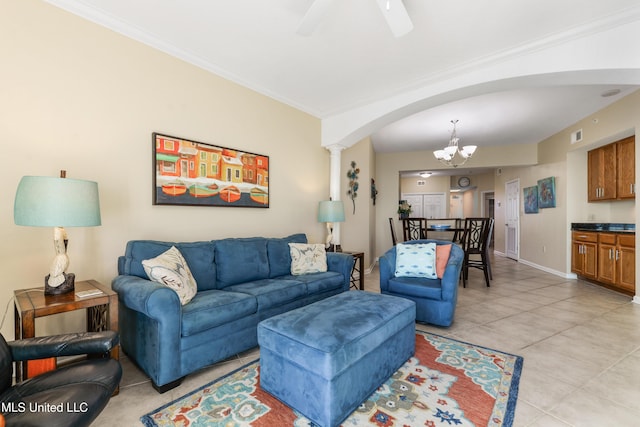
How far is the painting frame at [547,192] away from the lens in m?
5.62

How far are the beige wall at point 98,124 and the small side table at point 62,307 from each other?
0.23 m

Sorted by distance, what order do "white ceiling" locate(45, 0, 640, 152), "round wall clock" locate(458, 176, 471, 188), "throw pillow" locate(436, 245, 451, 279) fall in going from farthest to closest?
1. "round wall clock" locate(458, 176, 471, 188)
2. "throw pillow" locate(436, 245, 451, 279)
3. "white ceiling" locate(45, 0, 640, 152)

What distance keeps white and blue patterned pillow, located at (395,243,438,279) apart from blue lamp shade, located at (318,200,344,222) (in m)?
1.02

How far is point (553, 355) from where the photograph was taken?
2.28m

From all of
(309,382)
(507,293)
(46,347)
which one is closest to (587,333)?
(507,293)

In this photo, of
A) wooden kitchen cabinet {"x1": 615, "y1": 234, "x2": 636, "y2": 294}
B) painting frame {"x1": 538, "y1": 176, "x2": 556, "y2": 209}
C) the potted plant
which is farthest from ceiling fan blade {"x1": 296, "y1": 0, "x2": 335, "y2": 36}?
painting frame {"x1": 538, "y1": 176, "x2": 556, "y2": 209}

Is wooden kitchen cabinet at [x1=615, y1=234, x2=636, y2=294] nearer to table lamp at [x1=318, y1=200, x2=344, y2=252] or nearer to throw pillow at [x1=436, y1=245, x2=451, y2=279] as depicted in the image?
throw pillow at [x1=436, y1=245, x2=451, y2=279]

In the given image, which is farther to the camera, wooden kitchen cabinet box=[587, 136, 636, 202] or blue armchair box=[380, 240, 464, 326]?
wooden kitchen cabinet box=[587, 136, 636, 202]

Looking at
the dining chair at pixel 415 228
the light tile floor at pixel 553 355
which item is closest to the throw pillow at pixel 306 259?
the light tile floor at pixel 553 355

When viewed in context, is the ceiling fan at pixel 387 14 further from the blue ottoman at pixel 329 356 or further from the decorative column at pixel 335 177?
the decorative column at pixel 335 177

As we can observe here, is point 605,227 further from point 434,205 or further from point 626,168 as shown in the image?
point 434,205

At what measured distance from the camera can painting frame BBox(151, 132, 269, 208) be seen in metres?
2.68

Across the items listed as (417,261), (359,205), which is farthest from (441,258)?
(359,205)

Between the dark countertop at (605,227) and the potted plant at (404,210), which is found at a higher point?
the potted plant at (404,210)
